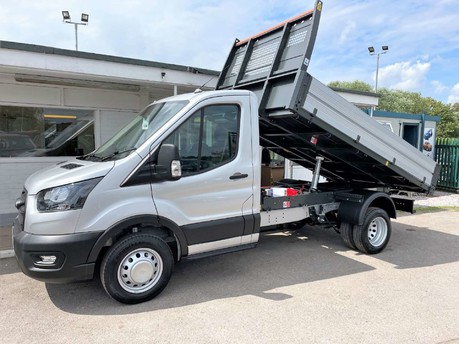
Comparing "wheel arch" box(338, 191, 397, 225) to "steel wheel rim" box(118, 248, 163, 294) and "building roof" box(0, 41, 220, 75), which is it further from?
"building roof" box(0, 41, 220, 75)

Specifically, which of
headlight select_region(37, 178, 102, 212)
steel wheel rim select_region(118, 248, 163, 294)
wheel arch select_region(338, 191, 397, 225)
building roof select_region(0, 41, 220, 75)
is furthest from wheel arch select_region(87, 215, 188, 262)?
building roof select_region(0, 41, 220, 75)

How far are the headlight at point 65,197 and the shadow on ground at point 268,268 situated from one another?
118 centimetres

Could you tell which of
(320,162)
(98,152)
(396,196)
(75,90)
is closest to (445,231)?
(396,196)

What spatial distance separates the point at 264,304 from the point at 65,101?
21.7 ft

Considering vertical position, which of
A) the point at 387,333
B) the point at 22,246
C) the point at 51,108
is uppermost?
the point at 51,108

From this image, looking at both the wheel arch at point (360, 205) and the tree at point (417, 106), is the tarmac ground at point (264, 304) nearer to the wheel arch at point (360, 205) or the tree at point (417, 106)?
the wheel arch at point (360, 205)

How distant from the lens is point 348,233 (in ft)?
19.8

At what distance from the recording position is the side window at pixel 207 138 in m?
4.32

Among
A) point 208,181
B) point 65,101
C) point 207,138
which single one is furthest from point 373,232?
point 65,101

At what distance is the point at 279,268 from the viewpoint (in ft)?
17.4

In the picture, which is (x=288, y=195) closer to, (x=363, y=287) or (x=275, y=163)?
(x=363, y=287)

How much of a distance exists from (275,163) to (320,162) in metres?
4.72

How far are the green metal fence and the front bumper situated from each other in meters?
14.0

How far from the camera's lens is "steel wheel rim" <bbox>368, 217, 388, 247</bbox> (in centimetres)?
613
